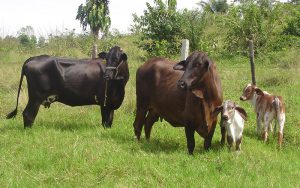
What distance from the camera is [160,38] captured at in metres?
19.1

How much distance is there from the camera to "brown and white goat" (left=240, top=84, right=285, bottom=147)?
22.0ft

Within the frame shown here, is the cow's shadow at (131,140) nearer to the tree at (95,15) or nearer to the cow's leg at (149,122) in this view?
the cow's leg at (149,122)

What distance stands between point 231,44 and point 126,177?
14714mm

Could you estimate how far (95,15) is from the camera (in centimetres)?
2194

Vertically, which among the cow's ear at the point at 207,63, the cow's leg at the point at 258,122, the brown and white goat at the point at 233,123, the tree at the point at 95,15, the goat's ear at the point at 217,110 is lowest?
the cow's leg at the point at 258,122

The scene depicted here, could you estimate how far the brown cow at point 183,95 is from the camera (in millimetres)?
5621

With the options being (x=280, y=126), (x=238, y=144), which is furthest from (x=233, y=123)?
(x=280, y=126)

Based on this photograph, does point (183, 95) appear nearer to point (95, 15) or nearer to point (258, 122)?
point (258, 122)

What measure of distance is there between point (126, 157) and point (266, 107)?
264 cm

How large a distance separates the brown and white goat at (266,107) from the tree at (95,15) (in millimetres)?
15120

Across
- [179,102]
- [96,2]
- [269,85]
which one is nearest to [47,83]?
[179,102]

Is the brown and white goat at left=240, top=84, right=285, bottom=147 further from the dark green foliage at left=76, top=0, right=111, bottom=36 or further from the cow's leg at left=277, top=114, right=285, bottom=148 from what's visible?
the dark green foliage at left=76, top=0, right=111, bottom=36

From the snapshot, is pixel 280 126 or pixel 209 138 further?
pixel 280 126

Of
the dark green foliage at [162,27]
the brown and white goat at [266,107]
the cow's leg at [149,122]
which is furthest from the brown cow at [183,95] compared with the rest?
the dark green foliage at [162,27]
